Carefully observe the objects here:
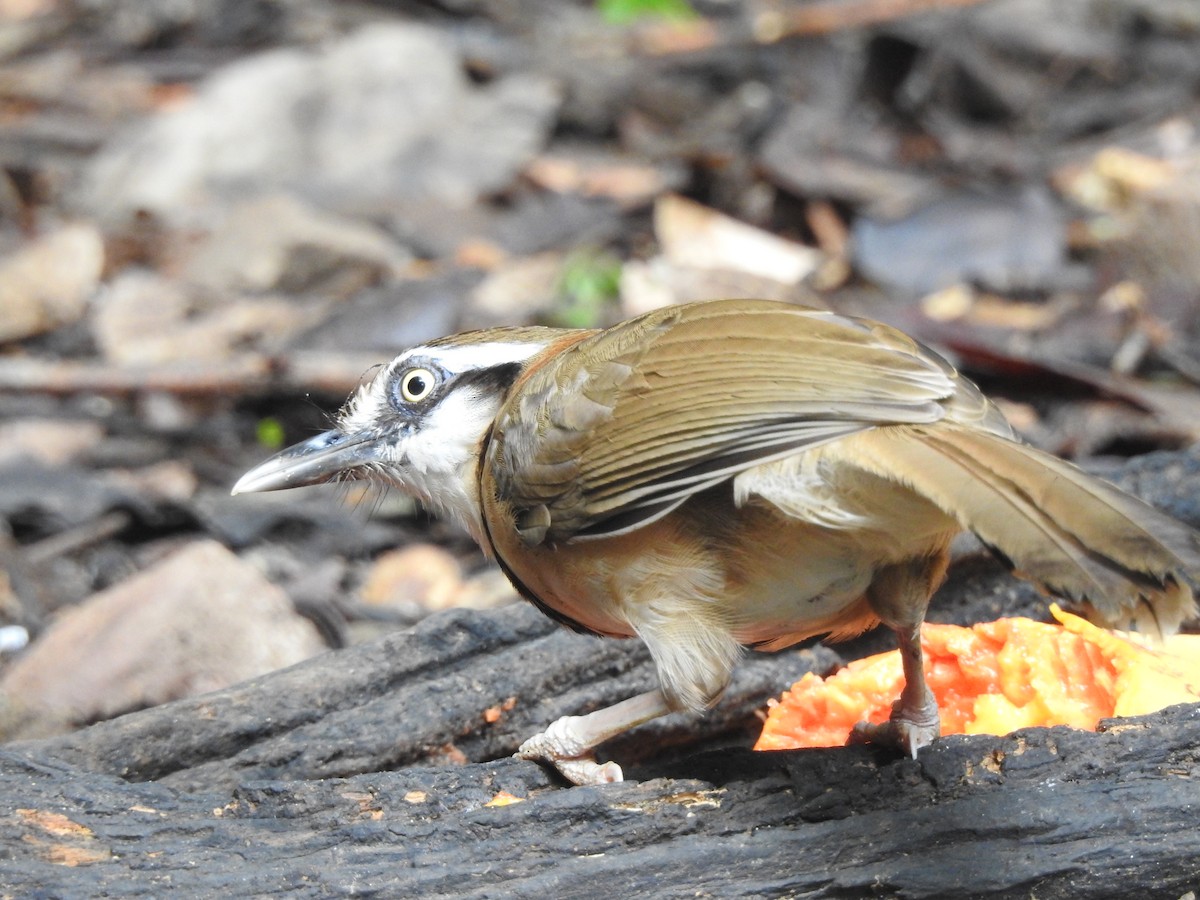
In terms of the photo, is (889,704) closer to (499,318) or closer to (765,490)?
(765,490)

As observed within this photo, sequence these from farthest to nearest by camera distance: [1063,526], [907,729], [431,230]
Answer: [431,230] < [907,729] < [1063,526]

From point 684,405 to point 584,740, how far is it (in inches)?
29.9

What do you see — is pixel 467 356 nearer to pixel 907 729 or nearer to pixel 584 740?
pixel 584 740

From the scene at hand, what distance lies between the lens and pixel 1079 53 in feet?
32.5

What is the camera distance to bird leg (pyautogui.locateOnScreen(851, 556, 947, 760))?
3.14 metres

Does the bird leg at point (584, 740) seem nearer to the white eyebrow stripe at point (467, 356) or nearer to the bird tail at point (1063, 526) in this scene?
the bird tail at point (1063, 526)

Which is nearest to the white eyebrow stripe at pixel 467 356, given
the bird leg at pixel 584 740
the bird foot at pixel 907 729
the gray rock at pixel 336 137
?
the bird leg at pixel 584 740

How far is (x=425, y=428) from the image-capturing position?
12.0 feet

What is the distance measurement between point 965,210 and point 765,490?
235 inches

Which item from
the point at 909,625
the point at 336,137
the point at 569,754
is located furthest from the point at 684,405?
the point at 336,137

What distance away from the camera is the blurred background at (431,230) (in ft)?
19.5

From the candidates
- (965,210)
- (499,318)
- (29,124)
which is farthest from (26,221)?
(965,210)

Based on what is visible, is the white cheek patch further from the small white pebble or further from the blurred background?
the small white pebble

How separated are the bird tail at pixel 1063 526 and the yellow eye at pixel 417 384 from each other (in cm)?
130
